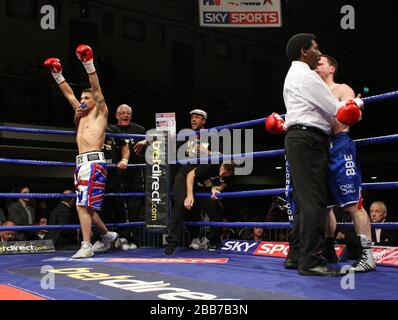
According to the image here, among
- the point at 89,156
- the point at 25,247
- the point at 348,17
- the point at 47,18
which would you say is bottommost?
the point at 25,247

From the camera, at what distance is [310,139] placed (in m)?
2.32

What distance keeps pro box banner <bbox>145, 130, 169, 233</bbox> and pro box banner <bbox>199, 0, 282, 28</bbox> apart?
174 inches

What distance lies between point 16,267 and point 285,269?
152 centimetres

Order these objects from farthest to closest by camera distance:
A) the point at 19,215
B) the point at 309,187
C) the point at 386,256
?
the point at 19,215 < the point at 386,256 < the point at 309,187

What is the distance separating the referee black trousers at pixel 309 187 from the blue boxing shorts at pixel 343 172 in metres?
0.12

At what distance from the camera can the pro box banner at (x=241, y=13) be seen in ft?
24.9

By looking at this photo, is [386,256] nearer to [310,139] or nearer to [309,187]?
[309,187]

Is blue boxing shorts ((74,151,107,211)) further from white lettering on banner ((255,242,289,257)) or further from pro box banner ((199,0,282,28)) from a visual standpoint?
pro box banner ((199,0,282,28))

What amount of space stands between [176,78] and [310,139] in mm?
10578

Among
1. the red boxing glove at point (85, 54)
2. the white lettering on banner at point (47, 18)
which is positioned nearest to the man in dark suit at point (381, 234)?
the red boxing glove at point (85, 54)

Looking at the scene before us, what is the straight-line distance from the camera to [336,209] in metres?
3.69

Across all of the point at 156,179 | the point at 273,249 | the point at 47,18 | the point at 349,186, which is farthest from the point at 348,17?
the point at 349,186

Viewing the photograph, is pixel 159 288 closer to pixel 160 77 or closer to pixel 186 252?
pixel 186 252
